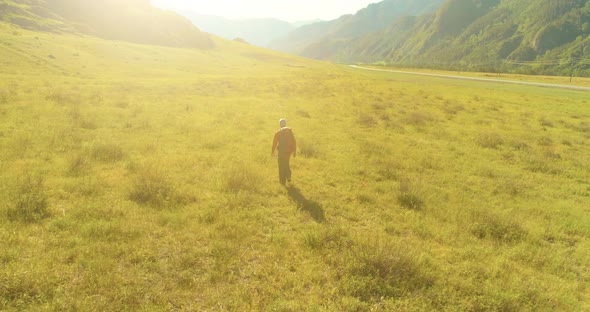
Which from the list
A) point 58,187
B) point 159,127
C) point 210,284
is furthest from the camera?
point 159,127

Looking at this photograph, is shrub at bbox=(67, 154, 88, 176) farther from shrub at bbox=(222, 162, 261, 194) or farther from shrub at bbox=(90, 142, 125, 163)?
shrub at bbox=(222, 162, 261, 194)

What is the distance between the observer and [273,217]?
8.37 meters

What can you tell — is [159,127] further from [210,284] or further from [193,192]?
[210,284]

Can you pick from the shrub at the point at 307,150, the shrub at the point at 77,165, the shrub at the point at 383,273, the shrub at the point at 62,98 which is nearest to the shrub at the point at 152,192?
the shrub at the point at 77,165

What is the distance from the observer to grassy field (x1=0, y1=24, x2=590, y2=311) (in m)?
5.57

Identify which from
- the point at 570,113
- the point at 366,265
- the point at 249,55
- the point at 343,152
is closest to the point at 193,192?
the point at 366,265

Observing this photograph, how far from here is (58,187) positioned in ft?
28.7

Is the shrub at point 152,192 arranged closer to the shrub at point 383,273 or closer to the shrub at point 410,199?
the shrub at point 383,273

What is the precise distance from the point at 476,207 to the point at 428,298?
5.36m

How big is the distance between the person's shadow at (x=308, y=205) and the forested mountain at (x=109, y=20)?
8247 cm

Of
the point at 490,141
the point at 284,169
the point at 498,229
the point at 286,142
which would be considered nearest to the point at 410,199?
the point at 498,229

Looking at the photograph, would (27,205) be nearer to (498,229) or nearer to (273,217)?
(273,217)

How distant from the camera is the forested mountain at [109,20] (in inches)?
2734

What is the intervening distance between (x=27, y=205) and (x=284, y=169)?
688cm
